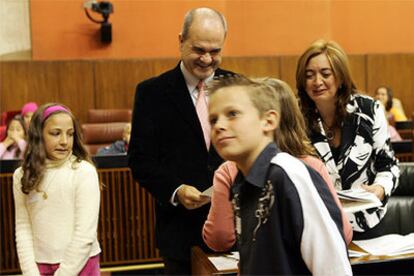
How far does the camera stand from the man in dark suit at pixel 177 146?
2002mm

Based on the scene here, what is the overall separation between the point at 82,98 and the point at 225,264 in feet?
21.9

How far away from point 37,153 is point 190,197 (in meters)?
0.70

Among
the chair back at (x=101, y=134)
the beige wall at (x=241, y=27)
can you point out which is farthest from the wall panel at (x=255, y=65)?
the chair back at (x=101, y=134)

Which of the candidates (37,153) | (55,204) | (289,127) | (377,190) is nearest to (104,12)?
(37,153)

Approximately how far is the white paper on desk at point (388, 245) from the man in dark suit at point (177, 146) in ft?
1.94

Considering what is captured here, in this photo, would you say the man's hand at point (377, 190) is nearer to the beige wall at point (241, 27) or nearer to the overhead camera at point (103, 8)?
the overhead camera at point (103, 8)

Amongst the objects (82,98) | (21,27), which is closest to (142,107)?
(82,98)

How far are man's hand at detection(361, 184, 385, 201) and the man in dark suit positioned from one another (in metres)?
0.53

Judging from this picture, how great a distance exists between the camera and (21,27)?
836cm

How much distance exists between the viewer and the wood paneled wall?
8.00m

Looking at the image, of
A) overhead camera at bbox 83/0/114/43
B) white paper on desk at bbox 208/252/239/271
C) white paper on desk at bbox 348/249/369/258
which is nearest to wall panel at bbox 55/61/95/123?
overhead camera at bbox 83/0/114/43

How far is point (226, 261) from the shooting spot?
1.90m

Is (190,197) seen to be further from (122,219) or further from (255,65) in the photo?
(255,65)

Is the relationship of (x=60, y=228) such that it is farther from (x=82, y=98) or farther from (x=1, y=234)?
(x=82, y=98)
